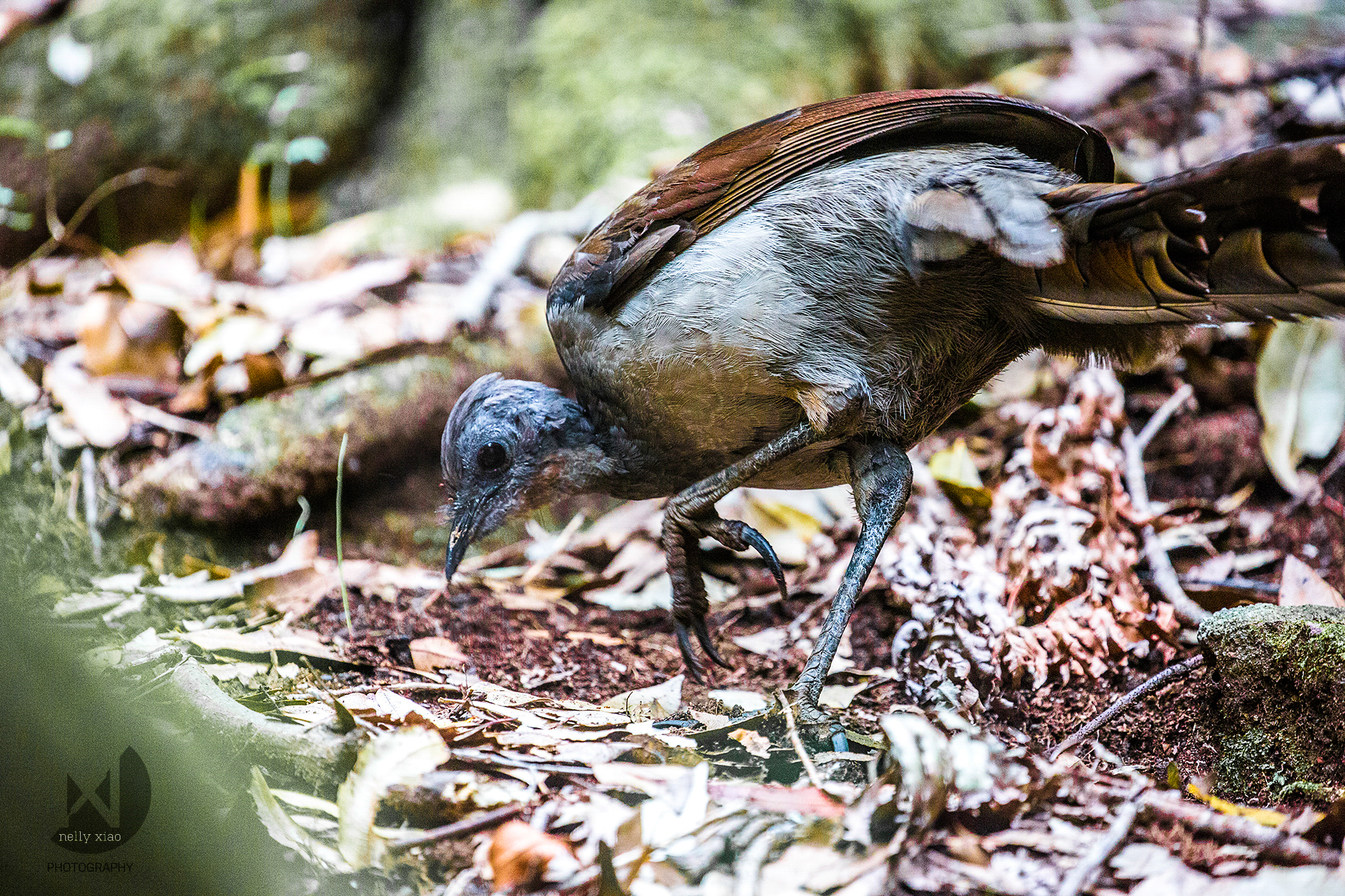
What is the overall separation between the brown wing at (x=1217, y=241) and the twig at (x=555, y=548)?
2439 mm

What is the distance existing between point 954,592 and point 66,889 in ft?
7.84

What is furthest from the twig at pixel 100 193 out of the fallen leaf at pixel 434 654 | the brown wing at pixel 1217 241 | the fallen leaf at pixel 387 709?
the brown wing at pixel 1217 241

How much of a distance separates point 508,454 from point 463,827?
150 cm

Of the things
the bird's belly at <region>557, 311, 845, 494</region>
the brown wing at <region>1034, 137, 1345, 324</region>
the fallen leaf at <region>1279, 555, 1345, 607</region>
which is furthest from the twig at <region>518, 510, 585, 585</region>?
the fallen leaf at <region>1279, 555, 1345, 607</region>

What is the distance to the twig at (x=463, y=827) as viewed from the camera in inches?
79.4

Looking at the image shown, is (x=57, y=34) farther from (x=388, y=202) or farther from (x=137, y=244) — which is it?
(x=388, y=202)

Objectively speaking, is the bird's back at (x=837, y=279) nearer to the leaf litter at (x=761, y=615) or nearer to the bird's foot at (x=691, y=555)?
the bird's foot at (x=691, y=555)

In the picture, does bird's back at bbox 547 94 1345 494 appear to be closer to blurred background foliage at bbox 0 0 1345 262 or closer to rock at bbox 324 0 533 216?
blurred background foliage at bbox 0 0 1345 262

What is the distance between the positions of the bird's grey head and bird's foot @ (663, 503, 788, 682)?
374 mm

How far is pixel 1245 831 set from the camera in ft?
6.49

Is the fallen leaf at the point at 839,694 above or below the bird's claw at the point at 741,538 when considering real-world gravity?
below

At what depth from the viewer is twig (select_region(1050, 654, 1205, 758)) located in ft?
8.86

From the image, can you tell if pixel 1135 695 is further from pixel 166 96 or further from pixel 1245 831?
pixel 166 96

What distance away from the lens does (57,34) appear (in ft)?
19.1
